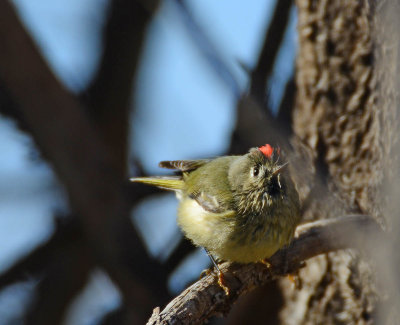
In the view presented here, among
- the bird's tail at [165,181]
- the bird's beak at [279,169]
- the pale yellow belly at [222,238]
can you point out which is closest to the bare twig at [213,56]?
the bird's beak at [279,169]

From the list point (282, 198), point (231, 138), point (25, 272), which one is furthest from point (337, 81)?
point (25, 272)

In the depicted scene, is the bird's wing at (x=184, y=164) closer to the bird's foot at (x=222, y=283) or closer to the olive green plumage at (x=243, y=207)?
the olive green plumage at (x=243, y=207)

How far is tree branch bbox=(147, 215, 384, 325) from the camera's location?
2279 mm

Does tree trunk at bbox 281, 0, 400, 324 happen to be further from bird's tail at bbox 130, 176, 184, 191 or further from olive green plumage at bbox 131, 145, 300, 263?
bird's tail at bbox 130, 176, 184, 191

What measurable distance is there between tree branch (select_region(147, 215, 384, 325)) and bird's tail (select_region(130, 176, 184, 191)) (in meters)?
0.71

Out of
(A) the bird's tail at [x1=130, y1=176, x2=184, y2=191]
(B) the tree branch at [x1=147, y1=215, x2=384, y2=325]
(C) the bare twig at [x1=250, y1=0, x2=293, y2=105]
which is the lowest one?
(B) the tree branch at [x1=147, y1=215, x2=384, y2=325]

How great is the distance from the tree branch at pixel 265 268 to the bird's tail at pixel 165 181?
0.71 meters

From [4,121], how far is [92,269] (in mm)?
1122

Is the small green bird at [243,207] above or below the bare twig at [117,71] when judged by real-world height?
below

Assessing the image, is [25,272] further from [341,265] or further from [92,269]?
[341,265]

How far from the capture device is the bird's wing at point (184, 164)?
11.0 feet

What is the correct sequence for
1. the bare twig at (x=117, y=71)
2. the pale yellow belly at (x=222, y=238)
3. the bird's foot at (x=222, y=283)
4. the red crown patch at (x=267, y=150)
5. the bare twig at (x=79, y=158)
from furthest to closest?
the bare twig at (x=117, y=71), the bare twig at (x=79, y=158), the red crown patch at (x=267, y=150), the pale yellow belly at (x=222, y=238), the bird's foot at (x=222, y=283)

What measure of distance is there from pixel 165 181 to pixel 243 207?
0.72 meters

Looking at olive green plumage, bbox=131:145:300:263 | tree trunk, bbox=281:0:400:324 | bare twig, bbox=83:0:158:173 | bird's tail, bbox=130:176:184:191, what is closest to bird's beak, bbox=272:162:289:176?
olive green plumage, bbox=131:145:300:263
